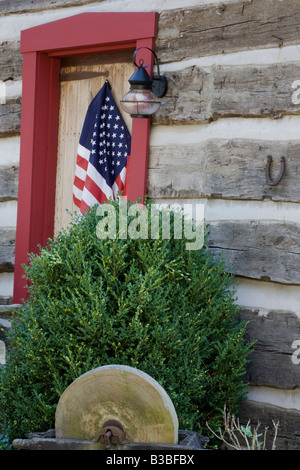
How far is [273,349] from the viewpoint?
5000 millimetres

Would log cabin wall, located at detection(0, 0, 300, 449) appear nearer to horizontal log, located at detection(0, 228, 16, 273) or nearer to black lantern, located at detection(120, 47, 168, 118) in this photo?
black lantern, located at detection(120, 47, 168, 118)

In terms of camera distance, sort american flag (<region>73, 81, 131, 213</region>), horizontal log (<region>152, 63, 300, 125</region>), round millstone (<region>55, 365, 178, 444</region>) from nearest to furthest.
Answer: round millstone (<region>55, 365, 178, 444</region>) → horizontal log (<region>152, 63, 300, 125</region>) → american flag (<region>73, 81, 131, 213</region>)

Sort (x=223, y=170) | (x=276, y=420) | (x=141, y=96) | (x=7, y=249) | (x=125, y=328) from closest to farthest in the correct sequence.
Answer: (x=125, y=328) < (x=276, y=420) < (x=223, y=170) < (x=141, y=96) < (x=7, y=249)

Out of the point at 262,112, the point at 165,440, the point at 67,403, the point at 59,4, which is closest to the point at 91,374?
the point at 67,403

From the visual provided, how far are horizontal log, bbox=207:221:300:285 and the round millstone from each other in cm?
151

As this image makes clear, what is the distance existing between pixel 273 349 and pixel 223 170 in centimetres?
124

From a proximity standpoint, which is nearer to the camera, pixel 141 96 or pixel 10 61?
pixel 141 96

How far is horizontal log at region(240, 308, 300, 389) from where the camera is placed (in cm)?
493

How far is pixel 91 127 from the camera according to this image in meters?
6.21

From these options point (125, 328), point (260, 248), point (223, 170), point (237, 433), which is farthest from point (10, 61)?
point (237, 433)

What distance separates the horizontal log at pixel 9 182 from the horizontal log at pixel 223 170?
146cm

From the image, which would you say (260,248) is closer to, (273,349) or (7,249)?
(273,349)

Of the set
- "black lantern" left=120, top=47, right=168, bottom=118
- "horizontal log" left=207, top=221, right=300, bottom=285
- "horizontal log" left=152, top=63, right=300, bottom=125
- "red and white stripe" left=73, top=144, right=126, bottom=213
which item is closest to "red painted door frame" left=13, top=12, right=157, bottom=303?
"red and white stripe" left=73, top=144, right=126, bottom=213

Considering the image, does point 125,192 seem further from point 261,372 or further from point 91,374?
point 91,374
